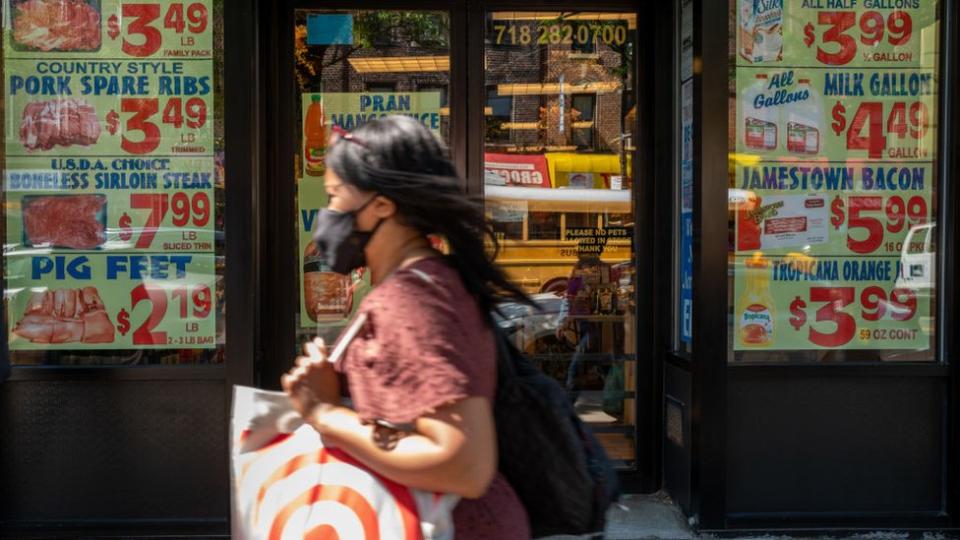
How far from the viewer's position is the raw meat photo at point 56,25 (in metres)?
4.70

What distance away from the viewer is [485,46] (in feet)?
17.6

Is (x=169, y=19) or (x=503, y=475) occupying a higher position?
(x=169, y=19)

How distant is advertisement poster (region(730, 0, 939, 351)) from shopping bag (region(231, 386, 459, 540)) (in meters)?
3.60

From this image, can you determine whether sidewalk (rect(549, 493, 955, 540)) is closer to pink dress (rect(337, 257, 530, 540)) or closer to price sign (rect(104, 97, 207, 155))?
price sign (rect(104, 97, 207, 155))

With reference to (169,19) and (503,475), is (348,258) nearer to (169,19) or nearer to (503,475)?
(503,475)

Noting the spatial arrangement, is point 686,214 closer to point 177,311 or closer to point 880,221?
point 880,221

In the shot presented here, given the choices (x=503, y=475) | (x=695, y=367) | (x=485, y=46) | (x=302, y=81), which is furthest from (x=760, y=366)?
Answer: (x=503, y=475)

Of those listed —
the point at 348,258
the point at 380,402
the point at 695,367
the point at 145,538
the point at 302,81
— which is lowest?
the point at 145,538

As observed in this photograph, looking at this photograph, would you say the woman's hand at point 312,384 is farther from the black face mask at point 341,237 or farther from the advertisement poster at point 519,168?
the advertisement poster at point 519,168

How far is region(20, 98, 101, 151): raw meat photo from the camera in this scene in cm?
471

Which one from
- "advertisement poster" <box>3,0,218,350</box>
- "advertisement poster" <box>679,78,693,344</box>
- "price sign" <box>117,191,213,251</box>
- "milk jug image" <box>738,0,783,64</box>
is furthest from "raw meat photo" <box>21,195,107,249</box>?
"milk jug image" <box>738,0,783,64</box>

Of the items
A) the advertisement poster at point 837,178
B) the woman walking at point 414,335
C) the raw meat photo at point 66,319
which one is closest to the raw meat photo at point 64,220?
the raw meat photo at point 66,319

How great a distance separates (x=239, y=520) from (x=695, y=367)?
3.51 metres

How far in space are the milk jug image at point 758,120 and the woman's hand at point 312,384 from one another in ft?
11.9
